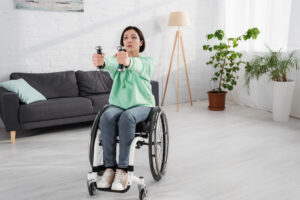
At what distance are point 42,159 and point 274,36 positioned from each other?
3151mm

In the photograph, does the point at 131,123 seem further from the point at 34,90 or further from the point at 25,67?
the point at 25,67

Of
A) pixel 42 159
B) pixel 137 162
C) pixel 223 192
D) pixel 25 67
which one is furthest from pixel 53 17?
pixel 223 192

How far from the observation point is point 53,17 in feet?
13.0

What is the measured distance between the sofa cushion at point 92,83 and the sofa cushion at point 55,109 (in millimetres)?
345

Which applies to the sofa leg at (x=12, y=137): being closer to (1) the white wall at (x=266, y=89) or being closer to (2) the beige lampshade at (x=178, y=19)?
(2) the beige lampshade at (x=178, y=19)

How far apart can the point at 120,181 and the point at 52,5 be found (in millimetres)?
2808

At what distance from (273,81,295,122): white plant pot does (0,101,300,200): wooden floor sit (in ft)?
0.39

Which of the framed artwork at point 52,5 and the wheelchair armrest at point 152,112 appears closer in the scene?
the wheelchair armrest at point 152,112

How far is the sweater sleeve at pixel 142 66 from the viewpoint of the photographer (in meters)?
1.91

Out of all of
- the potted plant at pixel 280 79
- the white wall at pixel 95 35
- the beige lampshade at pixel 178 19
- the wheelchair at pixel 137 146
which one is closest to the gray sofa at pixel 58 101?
the white wall at pixel 95 35

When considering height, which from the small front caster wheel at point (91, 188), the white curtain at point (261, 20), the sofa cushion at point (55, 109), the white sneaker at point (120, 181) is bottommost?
the small front caster wheel at point (91, 188)

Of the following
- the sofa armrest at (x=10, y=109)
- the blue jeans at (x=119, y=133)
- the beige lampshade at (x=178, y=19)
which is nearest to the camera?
the blue jeans at (x=119, y=133)

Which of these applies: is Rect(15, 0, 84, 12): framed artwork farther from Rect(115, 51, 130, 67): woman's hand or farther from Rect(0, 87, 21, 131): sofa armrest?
Rect(115, 51, 130, 67): woman's hand

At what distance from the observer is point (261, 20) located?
4281 millimetres
